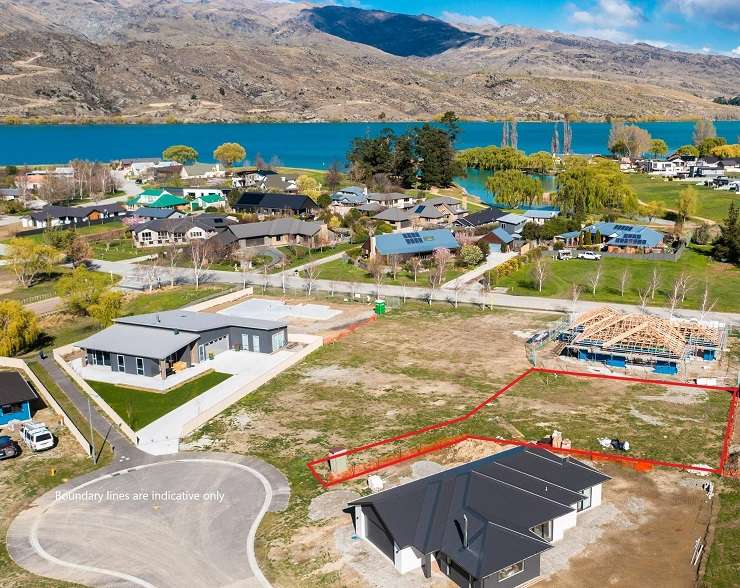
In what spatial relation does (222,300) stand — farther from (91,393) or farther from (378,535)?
(378,535)

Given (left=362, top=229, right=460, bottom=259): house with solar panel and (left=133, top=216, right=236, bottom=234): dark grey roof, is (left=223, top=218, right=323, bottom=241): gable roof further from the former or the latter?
(left=362, top=229, right=460, bottom=259): house with solar panel

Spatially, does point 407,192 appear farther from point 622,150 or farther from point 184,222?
point 622,150

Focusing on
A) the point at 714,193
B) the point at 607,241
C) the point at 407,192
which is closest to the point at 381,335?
the point at 607,241

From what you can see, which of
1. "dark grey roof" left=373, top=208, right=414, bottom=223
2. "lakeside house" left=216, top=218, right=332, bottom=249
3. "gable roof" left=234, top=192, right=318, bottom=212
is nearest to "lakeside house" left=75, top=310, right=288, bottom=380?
"lakeside house" left=216, top=218, right=332, bottom=249

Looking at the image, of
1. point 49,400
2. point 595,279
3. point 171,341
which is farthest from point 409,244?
point 49,400

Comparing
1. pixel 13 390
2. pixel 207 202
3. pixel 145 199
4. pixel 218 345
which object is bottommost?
pixel 218 345
